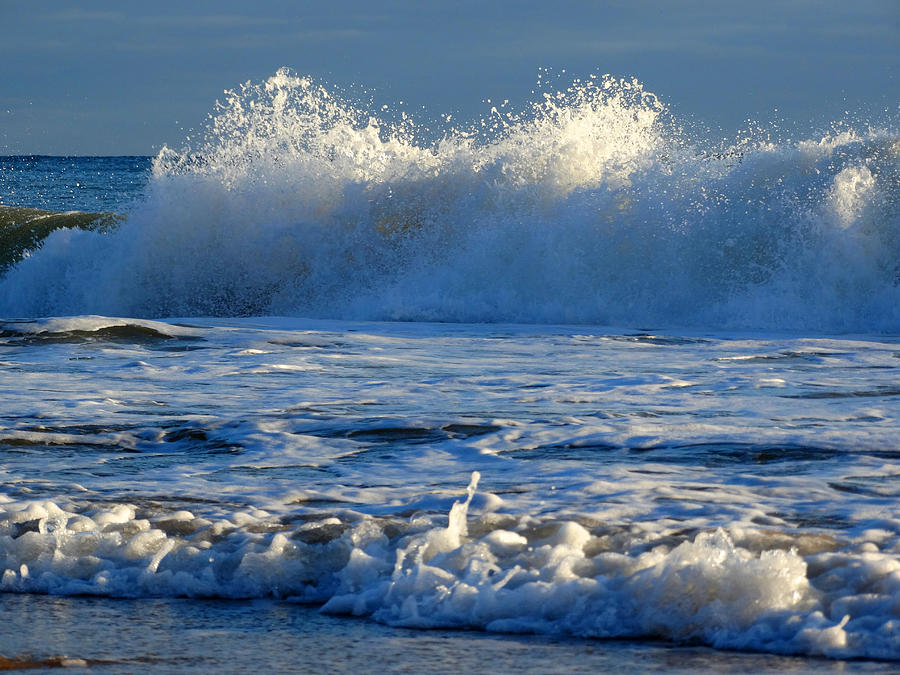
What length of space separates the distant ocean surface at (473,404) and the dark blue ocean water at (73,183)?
9.72m

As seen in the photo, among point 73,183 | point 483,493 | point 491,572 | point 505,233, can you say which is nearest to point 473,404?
point 483,493

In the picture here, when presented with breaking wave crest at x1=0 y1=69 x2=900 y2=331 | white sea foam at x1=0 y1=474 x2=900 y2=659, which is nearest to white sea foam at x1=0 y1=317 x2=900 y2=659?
white sea foam at x1=0 y1=474 x2=900 y2=659

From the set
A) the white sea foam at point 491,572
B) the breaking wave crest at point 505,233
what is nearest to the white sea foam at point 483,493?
the white sea foam at point 491,572

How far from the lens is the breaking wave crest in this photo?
396 inches

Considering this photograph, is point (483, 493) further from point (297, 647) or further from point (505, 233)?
point (505, 233)

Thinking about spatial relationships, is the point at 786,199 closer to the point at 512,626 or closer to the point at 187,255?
the point at 187,255

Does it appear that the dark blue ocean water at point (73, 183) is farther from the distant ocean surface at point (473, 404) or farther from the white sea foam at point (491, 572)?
the white sea foam at point (491, 572)

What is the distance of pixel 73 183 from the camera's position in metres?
35.4

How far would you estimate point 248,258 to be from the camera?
1256 cm

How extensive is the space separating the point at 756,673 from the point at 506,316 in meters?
7.98

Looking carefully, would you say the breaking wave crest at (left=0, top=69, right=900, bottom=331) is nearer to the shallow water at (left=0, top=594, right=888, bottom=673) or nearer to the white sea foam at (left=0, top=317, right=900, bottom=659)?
the white sea foam at (left=0, top=317, right=900, bottom=659)

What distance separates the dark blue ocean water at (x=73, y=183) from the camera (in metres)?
28.9

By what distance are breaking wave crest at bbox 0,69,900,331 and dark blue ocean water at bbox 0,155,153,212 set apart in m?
8.61

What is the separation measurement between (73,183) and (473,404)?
1265 inches
